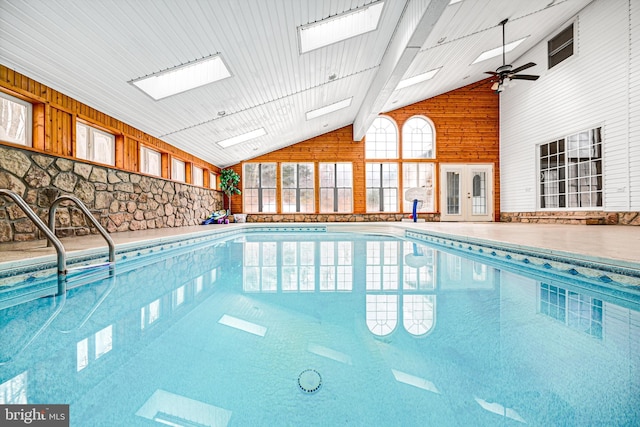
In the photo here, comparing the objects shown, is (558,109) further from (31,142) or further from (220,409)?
(31,142)

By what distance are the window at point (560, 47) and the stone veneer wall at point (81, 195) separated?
417 inches

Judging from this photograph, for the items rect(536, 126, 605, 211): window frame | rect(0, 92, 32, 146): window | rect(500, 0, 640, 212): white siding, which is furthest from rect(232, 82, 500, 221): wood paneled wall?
rect(0, 92, 32, 146): window

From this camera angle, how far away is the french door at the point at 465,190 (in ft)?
34.0

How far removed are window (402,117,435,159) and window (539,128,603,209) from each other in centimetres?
332

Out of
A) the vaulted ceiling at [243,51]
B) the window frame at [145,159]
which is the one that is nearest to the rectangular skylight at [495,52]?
the vaulted ceiling at [243,51]

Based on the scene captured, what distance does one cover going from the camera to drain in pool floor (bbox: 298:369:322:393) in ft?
3.20

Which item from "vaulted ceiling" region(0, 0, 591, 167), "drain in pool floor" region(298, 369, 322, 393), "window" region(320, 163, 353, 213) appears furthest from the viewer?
"window" region(320, 163, 353, 213)

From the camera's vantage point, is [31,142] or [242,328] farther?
[31,142]

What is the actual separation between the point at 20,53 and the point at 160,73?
1467 mm

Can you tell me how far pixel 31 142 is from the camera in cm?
380

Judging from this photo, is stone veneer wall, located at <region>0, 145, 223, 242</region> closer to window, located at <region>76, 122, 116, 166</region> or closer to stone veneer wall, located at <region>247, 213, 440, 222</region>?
window, located at <region>76, 122, 116, 166</region>

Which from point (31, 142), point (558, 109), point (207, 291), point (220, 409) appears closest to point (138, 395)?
point (220, 409)

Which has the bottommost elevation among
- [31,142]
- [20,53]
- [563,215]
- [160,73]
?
[563,215]

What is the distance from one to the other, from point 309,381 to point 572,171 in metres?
9.34
